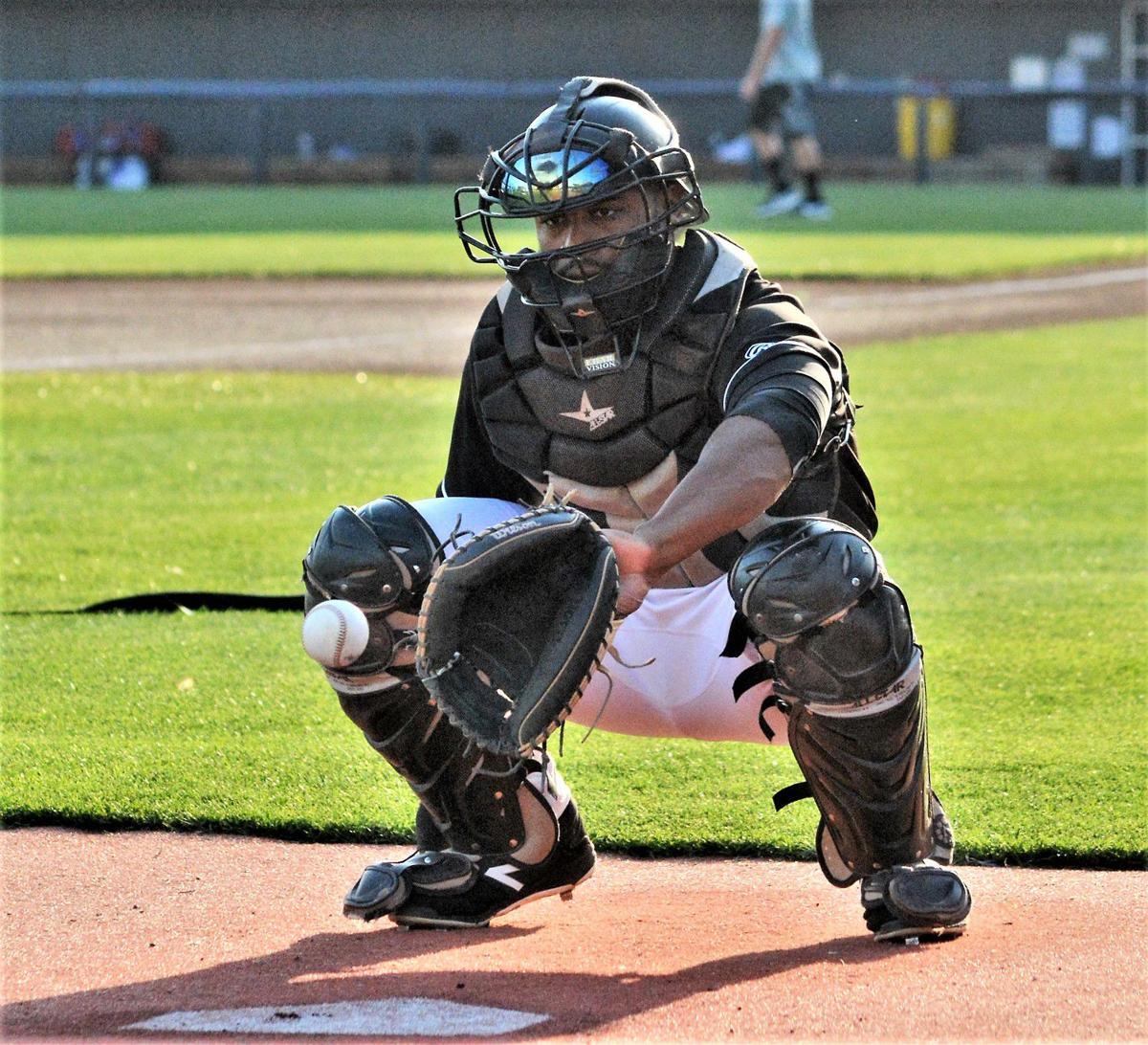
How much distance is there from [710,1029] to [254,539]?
4.23 m

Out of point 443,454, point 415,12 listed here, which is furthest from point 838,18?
point 443,454

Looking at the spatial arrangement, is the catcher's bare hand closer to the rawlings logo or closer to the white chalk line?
the rawlings logo

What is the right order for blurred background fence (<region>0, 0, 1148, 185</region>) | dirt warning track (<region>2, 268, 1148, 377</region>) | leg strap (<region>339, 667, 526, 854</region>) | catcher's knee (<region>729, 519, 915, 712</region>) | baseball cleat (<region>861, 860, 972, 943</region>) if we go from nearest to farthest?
catcher's knee (<region>729, 519, 915, 712</region>)
baseball cleat (<region>861, 860, 972, 943</region>)
leg strap (<region>339, 667, 526, 854</region>)
dirt warning track (<region>2, 268, 1148, 377</region>)
blurred background fence (<region>0, 0, 1148, 185</region>)

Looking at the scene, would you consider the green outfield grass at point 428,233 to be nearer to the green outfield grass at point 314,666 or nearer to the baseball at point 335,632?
the green outfield grass at point 314,666

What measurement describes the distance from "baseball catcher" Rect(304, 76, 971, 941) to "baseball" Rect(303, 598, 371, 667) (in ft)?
0.25

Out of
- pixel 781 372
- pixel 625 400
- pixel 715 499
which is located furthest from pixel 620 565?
pixel 625 400

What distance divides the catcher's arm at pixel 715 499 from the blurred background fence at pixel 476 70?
28732mm

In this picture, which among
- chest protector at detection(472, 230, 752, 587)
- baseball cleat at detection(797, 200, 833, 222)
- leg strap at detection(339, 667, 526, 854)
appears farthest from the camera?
baseball cleat at detection(797, 200, 833, 222)

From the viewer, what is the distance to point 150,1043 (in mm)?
2652

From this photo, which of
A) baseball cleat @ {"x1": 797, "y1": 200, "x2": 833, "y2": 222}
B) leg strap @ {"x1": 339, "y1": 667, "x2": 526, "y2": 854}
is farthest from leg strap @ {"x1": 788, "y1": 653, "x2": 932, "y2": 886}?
baseball cleat @ {"x1": 797, "y1": 200, "x2": 833, "y2": 222}

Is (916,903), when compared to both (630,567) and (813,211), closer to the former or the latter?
(630,567)

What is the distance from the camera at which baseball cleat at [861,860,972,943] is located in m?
3.04

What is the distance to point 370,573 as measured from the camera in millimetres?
3098

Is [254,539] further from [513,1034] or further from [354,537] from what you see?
[513,1034]
